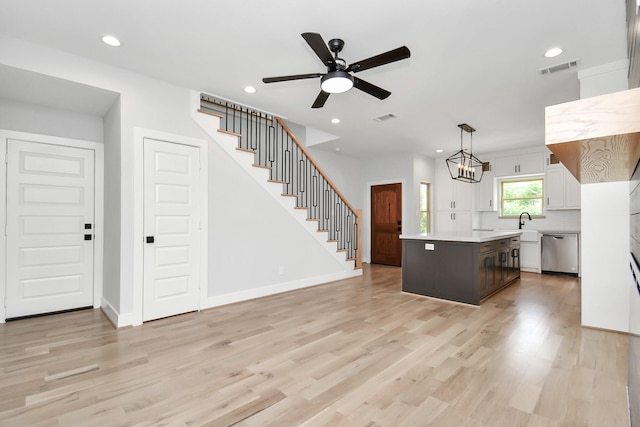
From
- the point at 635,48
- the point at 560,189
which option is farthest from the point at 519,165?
the point at 635,48

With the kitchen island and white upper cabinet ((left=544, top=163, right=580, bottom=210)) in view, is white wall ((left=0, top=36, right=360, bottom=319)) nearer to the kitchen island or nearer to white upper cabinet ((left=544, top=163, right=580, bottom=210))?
the kitchen island

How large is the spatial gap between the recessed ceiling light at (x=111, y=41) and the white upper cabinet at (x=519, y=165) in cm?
744

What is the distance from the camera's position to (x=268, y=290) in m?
4.66

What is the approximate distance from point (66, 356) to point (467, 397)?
3229 millimetres

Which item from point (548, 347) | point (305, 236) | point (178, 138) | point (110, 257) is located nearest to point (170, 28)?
point (178, 138)

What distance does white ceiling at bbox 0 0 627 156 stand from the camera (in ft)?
7.95

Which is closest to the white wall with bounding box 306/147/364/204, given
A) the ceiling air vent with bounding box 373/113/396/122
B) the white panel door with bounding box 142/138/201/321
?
the ceiling air vent with bounding box 373/113/396/122

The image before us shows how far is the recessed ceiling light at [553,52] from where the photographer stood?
2.94 metres

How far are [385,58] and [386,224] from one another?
18.7 feet

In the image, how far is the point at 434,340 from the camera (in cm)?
297

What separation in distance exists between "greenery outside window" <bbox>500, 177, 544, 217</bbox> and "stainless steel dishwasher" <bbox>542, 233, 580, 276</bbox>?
2.78 ft

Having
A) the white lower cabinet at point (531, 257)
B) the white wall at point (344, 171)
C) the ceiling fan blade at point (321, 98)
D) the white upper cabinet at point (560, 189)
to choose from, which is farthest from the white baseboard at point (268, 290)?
the white upper cabinet at point (560, 189)

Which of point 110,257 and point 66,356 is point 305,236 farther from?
point 66,356

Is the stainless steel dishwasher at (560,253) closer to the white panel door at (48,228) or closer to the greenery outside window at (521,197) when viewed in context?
the greenery outside window at (521,197)
